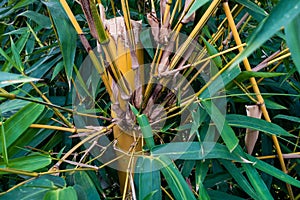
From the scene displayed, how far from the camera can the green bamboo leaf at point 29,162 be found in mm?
464

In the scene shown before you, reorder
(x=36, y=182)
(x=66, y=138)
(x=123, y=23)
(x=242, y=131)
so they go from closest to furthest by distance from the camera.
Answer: (x=36, y=182)
(x=123, y=23)
(x=66, y=138)
(x=242, y=131)

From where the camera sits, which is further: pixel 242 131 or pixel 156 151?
pixel 242 131

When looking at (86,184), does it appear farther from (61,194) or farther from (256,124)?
(256,124)

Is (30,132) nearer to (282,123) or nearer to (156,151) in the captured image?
(156,151)

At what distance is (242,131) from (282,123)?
100 millimetres

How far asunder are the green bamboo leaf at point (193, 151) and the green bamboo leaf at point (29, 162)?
5.5 inches

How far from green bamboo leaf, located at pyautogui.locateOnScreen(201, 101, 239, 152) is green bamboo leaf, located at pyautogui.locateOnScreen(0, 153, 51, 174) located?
0.71 ft

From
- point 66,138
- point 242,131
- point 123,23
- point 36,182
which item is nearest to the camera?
point 36,182

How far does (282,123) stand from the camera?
816 millimetres

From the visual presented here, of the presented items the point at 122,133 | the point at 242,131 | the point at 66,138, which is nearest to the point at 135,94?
the point at 122,133

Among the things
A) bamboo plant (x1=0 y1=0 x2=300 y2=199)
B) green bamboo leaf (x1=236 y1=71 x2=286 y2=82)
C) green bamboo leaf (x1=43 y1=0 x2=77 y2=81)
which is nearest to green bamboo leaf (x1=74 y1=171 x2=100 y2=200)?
bamboo plant (x1=0 y1=0 x2=300 y2=199)

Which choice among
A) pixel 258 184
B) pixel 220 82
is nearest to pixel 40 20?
pixel 220 82

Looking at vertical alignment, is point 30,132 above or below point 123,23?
below

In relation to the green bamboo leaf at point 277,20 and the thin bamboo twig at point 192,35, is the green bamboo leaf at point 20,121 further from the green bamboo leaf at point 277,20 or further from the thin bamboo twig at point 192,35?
the green bamboo leaf at point 277,20
